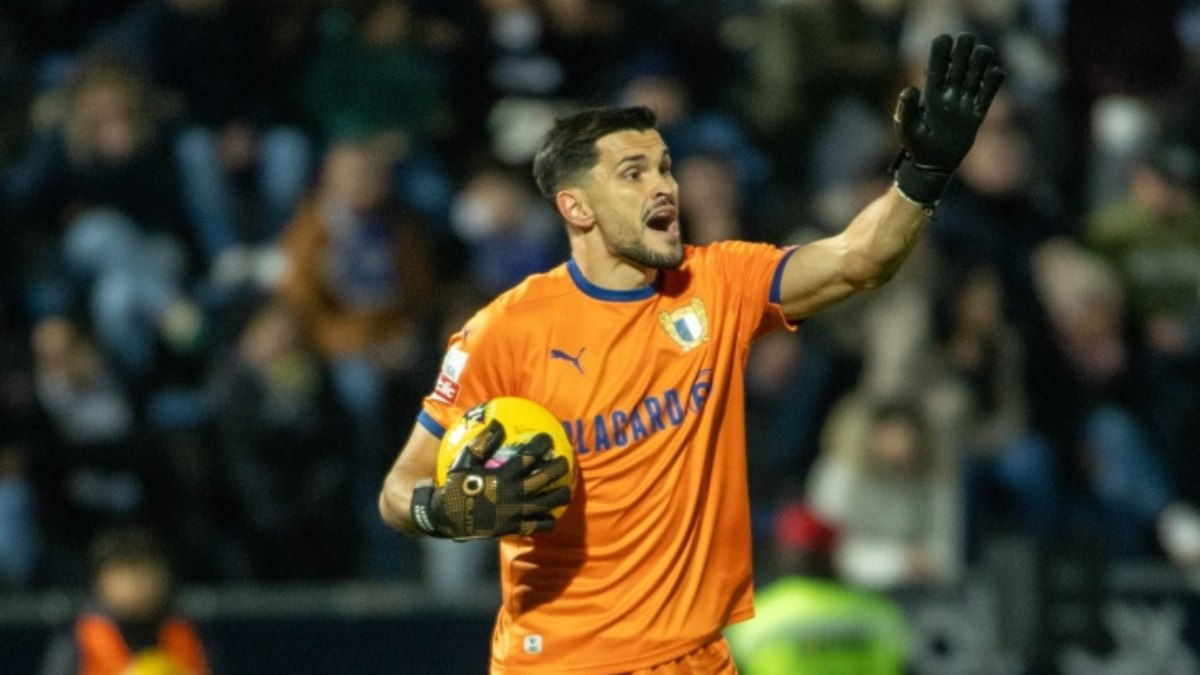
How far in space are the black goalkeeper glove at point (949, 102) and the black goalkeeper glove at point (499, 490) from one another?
3.76 ft

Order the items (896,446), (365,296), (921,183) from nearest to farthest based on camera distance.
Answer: (921,183) < (896,446) < (365,296)

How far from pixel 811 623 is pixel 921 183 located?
334cm

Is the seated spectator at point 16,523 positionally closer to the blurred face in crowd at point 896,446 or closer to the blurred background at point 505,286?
the blurred background at point 505,286

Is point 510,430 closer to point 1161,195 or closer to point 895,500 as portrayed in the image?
point 895,500

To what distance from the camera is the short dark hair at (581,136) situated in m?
5.92

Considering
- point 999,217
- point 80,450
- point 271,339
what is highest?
point 999,217

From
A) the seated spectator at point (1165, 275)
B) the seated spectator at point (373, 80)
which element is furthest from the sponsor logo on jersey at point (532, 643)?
the seated spectator at point (373, 80)

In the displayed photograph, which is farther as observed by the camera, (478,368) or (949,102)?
(478,368)

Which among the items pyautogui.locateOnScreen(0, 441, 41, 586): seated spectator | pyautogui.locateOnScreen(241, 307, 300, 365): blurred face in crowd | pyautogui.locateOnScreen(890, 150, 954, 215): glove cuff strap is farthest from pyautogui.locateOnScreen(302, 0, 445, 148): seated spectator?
pyautogui.locateOnScreen(890, 150, 954, 215): glove cuff strap

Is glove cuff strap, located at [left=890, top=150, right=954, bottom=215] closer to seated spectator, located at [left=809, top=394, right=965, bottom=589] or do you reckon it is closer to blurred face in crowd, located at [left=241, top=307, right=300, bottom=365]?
seated spectator, located at [left=809, top=394, right=965, bottom=589]

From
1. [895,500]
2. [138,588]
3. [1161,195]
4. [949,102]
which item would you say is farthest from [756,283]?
[1161,195]

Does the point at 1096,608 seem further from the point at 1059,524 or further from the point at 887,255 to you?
the point at 887,255

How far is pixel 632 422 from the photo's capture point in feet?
19.0

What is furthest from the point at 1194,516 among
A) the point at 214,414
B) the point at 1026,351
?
the point at 214,414
